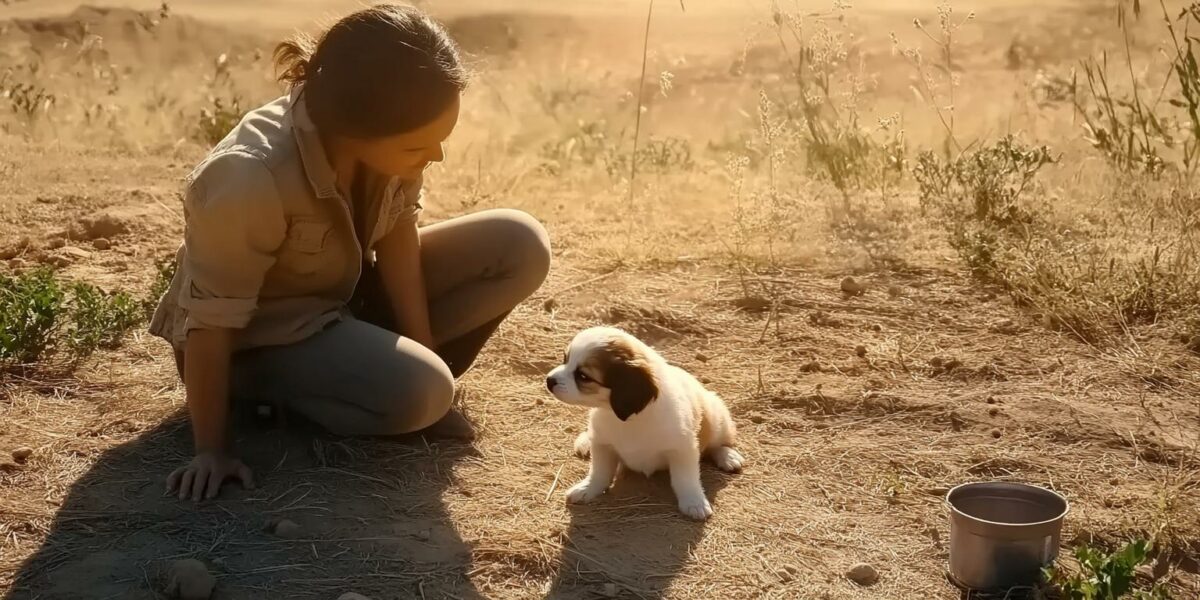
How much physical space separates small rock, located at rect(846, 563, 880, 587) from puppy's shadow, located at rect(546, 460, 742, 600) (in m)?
0.43

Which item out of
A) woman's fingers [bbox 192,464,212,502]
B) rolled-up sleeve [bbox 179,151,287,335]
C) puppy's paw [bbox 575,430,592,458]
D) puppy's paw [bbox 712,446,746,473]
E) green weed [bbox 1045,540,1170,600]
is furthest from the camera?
puppy's paw [bbox 575,430,592,458]

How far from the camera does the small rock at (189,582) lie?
9.38 ft

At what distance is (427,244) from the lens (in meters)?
4.16

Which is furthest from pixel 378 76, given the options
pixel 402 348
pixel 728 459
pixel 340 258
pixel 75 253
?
pixel 75 253

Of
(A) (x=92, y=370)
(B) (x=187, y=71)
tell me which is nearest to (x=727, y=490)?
(A) (x=92, y=370)

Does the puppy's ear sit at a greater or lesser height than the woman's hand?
greater

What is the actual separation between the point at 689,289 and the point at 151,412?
2.41 meters

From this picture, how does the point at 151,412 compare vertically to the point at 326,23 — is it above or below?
below

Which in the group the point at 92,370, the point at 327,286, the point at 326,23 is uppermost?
the point at 326,23

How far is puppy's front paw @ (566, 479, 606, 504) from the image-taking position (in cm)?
351

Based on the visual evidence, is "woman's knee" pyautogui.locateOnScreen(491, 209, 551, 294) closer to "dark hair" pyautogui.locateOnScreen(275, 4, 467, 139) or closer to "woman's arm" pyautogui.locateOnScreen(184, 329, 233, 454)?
"dark hair" pyautogui.locateOnScreen(275, 4, 467, 139)

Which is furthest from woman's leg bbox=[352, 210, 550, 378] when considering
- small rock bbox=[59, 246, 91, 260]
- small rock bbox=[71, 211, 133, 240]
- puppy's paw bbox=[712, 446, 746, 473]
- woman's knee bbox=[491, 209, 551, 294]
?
small rock bbox=[71, 211, 133, 240]

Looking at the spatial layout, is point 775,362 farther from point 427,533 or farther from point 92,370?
point 92,370

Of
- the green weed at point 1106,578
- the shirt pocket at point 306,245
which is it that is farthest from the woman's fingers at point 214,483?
the green weed at point 1106,578
